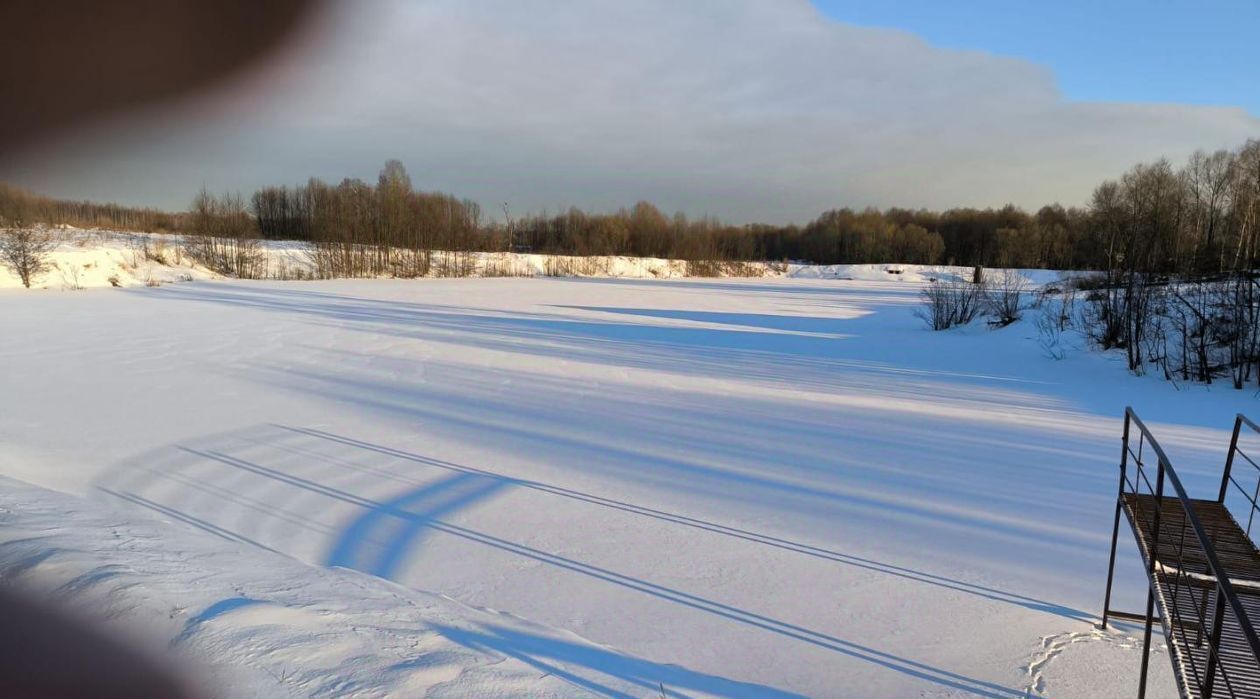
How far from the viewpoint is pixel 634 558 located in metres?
3.64

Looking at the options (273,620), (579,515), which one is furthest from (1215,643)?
(579,515)

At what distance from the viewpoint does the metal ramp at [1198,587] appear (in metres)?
1.56

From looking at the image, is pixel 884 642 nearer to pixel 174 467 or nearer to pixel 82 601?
pixel 82 601

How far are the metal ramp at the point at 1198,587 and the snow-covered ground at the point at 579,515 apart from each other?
58 centimetres

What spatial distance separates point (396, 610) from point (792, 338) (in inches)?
507

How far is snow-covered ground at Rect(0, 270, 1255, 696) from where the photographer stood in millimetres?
1995

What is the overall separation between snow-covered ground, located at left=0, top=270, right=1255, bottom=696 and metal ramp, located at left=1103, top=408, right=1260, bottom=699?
58cm

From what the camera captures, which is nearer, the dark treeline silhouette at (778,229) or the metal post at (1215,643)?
the metal post at (1215,643)

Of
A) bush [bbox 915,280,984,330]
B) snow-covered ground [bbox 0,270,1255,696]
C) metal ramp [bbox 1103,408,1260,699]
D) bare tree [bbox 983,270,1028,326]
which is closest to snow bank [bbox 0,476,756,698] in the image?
snow-covered ground [bbox 0,270,1255,696]

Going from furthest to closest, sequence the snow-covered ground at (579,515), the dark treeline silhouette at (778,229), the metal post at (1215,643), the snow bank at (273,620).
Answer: the dark treeline silhouette at (778,229) → the snow-covered ground at (579,515) → the metal post at (1215,643) → the snow bank at (273,620)

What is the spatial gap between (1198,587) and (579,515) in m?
3.05

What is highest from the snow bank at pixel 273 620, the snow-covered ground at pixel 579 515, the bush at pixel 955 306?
the bush at pixel 955 306

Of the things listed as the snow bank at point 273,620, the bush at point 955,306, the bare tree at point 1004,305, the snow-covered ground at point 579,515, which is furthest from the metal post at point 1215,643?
the bush at point 955,306

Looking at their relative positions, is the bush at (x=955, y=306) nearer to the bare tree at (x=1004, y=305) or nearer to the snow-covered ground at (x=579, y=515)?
the bare tree at (x=1004, y=305)
